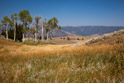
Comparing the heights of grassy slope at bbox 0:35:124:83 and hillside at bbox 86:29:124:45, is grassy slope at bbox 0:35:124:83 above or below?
below

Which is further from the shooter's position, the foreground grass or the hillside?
the hillside

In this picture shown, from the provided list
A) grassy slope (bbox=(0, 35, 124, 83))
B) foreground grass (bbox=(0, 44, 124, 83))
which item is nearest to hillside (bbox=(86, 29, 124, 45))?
grassy slope (bbox=(0, 35, 124, 83))

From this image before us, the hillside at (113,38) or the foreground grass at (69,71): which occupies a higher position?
the hillside at (113,38)

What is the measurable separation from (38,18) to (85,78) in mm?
54629

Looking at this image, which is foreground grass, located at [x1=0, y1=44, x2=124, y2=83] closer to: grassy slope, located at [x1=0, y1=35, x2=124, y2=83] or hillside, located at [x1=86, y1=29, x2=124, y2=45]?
grassy slope, located at [x1=0, y1=35, x2=124, y2=83]

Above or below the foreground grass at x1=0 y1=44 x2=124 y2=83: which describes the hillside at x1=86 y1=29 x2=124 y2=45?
above

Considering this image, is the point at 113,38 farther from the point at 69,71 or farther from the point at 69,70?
the point at 69,71

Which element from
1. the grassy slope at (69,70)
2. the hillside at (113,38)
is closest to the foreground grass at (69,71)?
the grassy slope at (69,70)

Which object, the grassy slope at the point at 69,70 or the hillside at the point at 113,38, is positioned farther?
the hillside at the point at 113,38

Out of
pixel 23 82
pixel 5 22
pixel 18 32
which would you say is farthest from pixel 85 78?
pixel 18 32

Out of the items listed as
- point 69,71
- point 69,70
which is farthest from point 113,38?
point 69,71

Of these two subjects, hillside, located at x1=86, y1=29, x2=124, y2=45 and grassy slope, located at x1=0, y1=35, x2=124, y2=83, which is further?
hillside, located at x1=86, y1=29, x2=124, y2=45

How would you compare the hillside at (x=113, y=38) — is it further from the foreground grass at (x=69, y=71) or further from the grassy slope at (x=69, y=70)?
the foreground grass at (x=69, y=71)

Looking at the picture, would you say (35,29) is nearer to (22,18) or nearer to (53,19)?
(22,18)
